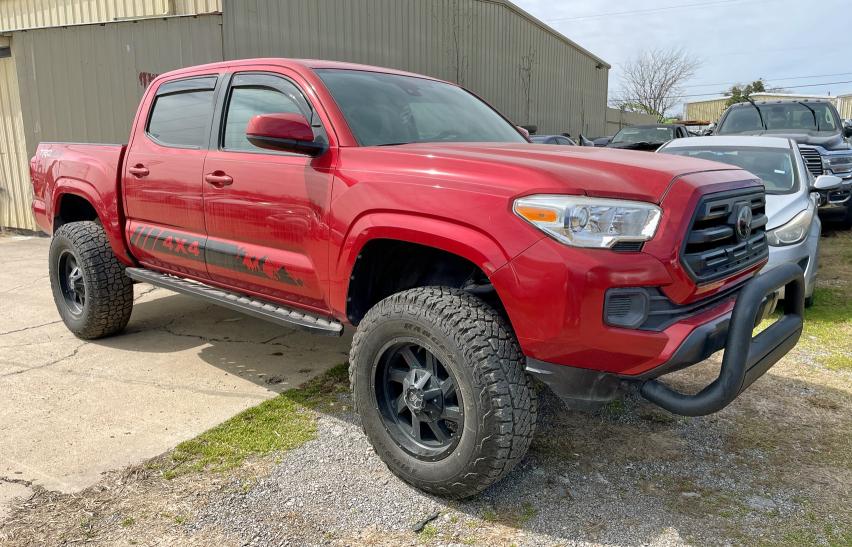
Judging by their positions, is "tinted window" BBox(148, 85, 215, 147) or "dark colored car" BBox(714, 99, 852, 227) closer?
"tinted window" BBox(148, 85, 215, 147)

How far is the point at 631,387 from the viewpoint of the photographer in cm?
259

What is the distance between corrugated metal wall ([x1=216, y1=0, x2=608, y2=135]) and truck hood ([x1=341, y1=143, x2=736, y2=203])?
7.19m

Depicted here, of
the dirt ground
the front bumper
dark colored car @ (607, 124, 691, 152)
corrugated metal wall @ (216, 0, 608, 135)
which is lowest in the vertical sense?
the dirt ground

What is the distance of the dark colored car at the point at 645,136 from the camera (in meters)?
14.7

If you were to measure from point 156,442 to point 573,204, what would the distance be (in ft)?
7.96

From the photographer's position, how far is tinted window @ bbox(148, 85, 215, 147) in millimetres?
4039

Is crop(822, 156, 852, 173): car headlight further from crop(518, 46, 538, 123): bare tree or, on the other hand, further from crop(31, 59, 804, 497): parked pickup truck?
crop(518, 46, 538, 123): bare tree

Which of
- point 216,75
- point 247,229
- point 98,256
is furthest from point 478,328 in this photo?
point 98,256

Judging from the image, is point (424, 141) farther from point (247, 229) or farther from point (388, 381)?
point (388, 381)

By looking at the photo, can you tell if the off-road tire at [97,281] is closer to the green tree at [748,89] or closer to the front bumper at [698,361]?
the front bumper at [698,361]

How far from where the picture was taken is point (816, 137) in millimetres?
10117

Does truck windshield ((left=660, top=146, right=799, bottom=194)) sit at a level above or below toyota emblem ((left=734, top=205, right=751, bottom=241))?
above

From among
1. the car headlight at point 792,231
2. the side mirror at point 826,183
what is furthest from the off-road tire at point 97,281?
the side mirror at point 826,183

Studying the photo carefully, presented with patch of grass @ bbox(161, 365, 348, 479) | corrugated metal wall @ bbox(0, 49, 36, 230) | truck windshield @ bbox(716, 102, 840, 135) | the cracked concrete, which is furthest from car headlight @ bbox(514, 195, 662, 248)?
corrugated metal wall @ bbox(0, 49, 36, 230)
